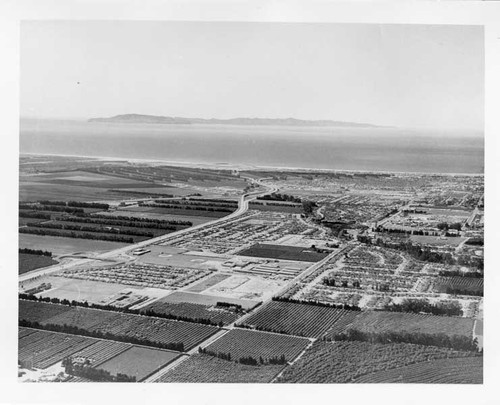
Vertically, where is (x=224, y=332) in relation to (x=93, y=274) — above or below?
below

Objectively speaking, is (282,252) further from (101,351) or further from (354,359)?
(101,351)

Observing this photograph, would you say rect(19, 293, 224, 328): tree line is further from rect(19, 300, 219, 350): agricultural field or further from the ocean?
the ocean

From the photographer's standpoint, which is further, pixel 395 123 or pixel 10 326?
pixel 395 123

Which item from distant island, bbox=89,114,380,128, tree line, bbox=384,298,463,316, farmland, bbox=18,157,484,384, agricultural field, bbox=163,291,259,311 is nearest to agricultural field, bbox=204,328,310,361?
farmland, bbox=18,157,484,384

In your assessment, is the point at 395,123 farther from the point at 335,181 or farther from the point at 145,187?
the point at 145,187
